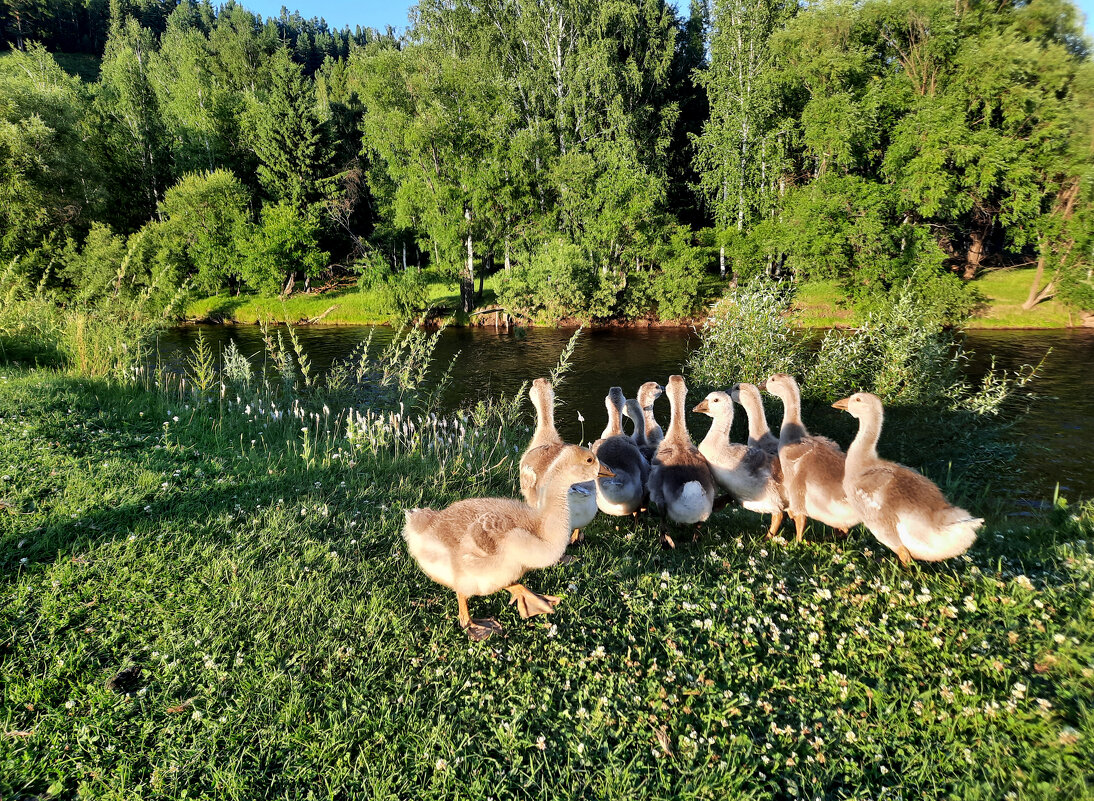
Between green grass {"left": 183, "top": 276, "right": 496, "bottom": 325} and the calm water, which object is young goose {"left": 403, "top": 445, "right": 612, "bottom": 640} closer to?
the calm water

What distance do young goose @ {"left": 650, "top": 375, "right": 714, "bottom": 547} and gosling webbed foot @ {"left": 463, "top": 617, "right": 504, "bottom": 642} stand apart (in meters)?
2.71

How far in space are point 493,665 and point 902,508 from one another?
4112 mm

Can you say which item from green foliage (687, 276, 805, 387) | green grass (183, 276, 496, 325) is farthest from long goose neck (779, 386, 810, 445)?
green grass (183, 276, 496, 325)

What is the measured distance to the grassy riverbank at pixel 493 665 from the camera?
3262 mm


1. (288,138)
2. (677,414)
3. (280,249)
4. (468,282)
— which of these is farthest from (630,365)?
(288,138)

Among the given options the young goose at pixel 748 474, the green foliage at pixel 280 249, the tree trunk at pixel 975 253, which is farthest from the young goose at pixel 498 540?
the green foliage at pixel 280 249

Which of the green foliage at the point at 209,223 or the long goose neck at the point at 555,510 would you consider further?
the green foliage at the point at 209,223

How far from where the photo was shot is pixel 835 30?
31.5m

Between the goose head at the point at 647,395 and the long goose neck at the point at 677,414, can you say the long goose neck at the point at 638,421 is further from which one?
the long goose neck at the point at 677,414

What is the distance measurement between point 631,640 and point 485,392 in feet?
57.6

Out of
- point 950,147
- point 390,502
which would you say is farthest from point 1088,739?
point 950,147

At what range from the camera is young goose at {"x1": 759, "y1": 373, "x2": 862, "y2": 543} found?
630 centimetres

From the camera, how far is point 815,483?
6480 millimetres

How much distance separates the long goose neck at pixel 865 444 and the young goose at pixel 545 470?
292 centimetres
